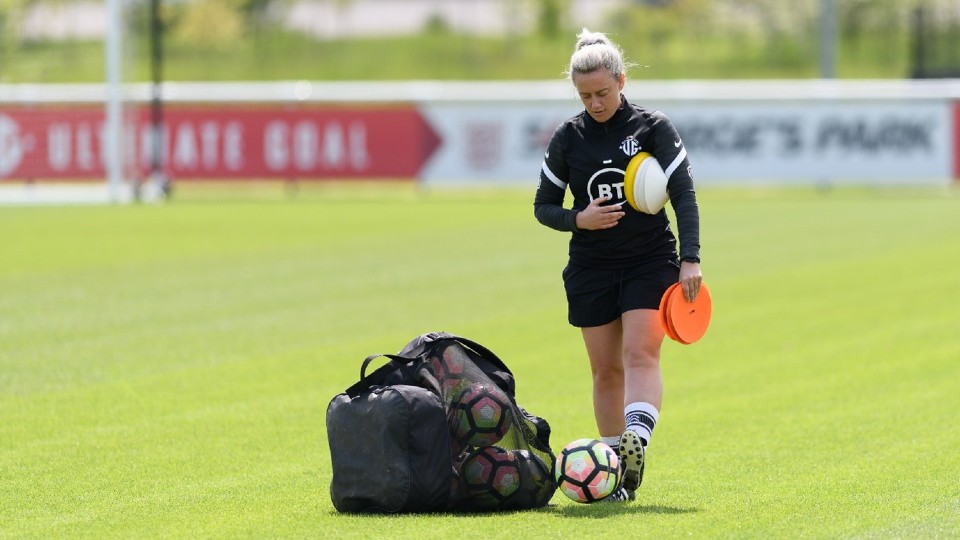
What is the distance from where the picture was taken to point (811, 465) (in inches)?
313

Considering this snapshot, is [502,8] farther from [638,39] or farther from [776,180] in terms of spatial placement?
[776,180]

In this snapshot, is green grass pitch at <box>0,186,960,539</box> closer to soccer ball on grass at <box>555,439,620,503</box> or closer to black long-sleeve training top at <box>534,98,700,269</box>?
soccer ball on grass at <box>555,439,620,503</box>

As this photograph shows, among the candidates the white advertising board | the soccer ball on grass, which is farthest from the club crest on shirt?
the white advertising board

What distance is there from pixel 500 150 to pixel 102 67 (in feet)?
81.4

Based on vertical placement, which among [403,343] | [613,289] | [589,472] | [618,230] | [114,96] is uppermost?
[618,230]

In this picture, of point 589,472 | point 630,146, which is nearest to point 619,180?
point 630,146

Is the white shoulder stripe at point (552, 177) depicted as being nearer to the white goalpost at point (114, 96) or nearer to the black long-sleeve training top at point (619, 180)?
the black long-sleeve training top at point (619, 180)

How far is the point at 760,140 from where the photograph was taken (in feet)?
114

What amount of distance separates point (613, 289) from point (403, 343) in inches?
231

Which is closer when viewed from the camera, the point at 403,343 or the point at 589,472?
the point at 589,472

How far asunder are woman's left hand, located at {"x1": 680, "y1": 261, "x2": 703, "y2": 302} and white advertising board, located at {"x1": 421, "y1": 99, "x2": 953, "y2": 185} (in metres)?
27.8

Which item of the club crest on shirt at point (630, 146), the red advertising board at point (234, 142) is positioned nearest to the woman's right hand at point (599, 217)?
the club crest on shirt at point (630, 146)

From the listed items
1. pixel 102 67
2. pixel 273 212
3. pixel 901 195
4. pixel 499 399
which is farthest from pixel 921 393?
pixel 102 67

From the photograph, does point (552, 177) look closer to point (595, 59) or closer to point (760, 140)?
point (595, 59)
